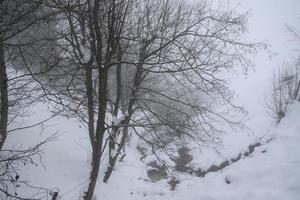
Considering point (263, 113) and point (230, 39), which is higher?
point (263, 113)

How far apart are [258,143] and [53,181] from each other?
1083 cm

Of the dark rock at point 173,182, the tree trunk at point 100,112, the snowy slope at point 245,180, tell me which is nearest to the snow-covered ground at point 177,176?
the snowy slope at point 245,180

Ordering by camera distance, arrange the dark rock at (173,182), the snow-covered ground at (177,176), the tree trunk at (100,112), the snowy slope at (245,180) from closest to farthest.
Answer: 1. the tree trunk at (100,112)
2. the snow-covered ground at (177,176)
3. the snowy slope at (245,180)
4. the dark rock at (173,182)

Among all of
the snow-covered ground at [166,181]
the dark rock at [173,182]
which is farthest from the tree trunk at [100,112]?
the dark rock at [173,182]

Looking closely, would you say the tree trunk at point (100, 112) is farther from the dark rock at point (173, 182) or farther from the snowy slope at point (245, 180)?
the dark rock at point (173, 182)

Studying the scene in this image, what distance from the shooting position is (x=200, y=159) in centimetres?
1576

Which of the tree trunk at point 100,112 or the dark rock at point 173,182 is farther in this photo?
the dark rock at point 173,182

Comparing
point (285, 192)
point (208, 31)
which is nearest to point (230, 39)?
point (208, 31)

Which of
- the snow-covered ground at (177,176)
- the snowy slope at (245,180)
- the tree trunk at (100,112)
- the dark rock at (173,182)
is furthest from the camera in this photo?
the dark rock at (173,182)

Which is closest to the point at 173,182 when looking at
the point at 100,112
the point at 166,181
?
the point at 166,181

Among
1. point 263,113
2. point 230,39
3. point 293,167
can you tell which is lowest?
point 293,167

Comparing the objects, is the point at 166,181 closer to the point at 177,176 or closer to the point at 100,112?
the point at 177,176

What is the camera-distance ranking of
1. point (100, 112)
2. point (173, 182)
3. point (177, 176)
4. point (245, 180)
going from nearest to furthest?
point (100, 112)
point (177, 176)
point (245, 180)
point (173, 182)

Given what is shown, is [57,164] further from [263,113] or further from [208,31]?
[263,113]
